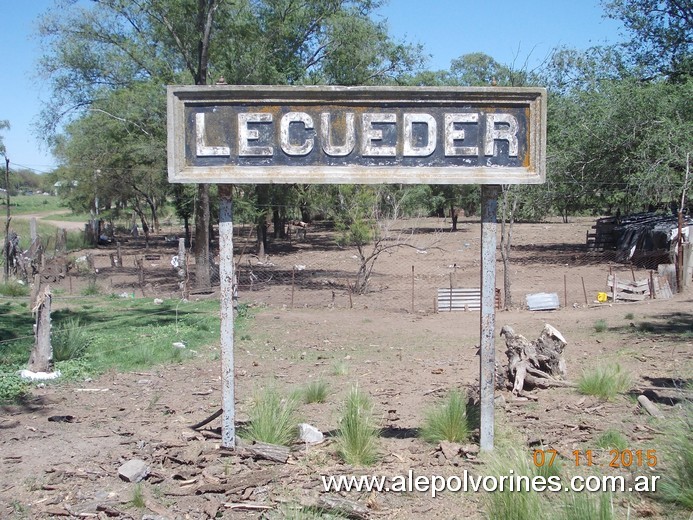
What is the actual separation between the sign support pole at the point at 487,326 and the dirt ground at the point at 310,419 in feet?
0.94

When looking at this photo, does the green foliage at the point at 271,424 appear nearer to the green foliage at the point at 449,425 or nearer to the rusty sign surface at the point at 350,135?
the green foliage at the point at 449,425

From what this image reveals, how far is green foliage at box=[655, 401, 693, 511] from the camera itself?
451 centimetres

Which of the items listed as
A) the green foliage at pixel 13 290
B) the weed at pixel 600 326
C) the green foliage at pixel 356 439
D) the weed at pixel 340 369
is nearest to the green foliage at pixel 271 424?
the green foliage at pixel 356 439

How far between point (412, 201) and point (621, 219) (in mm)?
14920

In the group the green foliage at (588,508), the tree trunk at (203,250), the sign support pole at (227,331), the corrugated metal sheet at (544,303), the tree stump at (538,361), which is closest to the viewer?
the green foliage at (588,508)

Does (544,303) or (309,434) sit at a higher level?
(309,434)

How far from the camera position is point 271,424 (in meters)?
6.25

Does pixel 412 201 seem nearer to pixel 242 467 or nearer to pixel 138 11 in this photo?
pixel 138 11

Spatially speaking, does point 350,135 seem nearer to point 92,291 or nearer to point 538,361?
point 538,361

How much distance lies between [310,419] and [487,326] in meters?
2.28

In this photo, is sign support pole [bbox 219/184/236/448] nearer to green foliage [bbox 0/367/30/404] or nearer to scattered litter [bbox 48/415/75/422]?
scattered litter [bbox 48/415/75/422]

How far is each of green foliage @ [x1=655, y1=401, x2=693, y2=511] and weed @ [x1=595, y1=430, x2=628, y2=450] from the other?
1.61 ft

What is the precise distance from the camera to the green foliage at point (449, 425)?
20.4 feet
